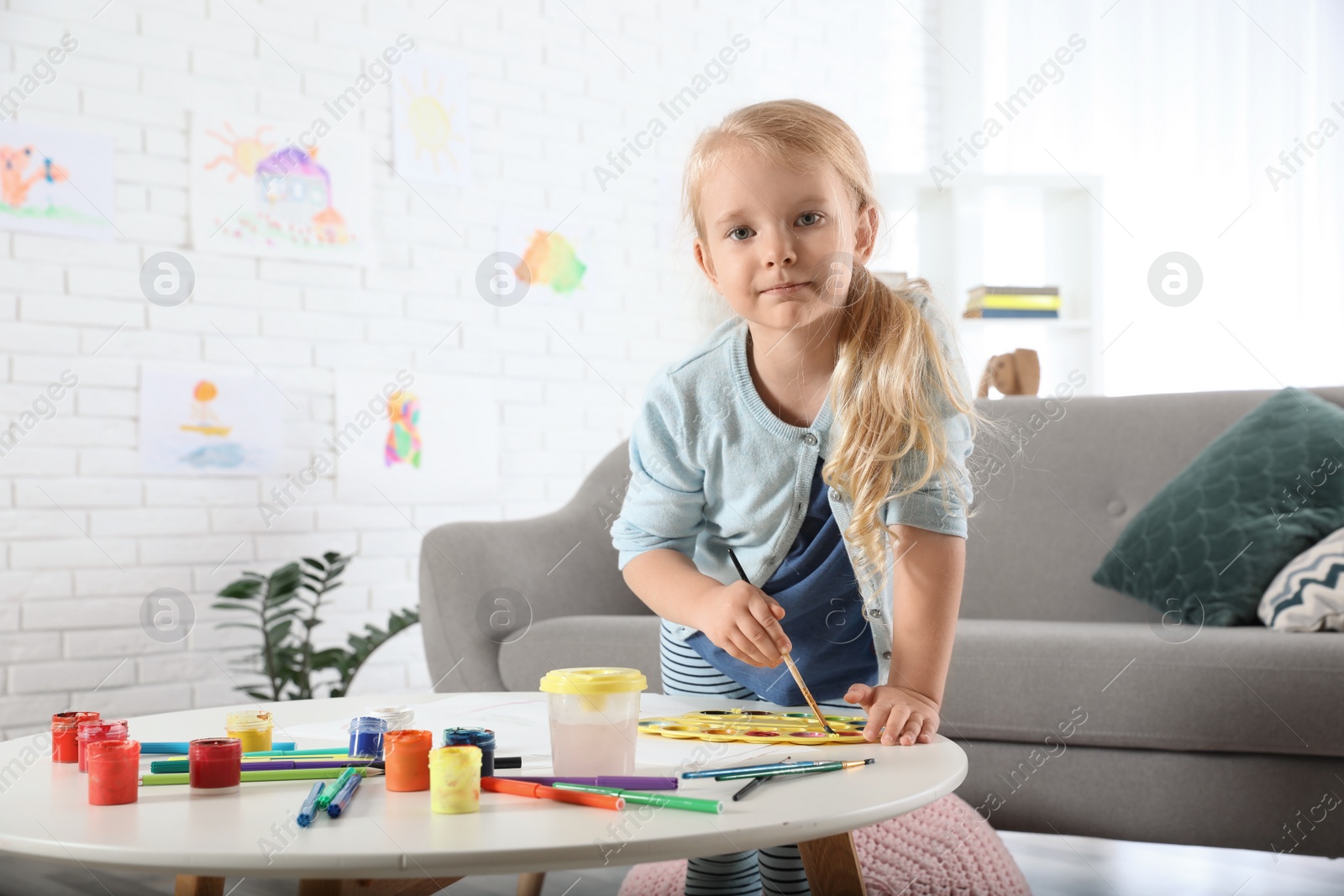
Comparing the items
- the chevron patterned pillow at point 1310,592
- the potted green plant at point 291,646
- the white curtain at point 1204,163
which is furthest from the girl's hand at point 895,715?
the white curtain at point 1204,163

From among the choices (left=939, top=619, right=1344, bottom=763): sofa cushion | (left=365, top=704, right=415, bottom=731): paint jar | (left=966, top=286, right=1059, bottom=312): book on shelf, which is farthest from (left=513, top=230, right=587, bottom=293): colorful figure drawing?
(left=365, top=704, right=415, bottom=731): paint jar

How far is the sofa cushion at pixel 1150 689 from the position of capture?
1513 millimetres

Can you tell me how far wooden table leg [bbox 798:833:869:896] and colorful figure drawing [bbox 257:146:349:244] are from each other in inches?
98.1

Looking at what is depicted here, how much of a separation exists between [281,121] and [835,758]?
2579 millimetres

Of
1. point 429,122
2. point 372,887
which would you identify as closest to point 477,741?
point 372,887

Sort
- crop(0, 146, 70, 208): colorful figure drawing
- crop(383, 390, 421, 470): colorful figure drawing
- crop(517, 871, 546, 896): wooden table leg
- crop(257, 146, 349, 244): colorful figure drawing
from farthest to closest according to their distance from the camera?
crop(383, 390, 421, 470): colorful figure drawing → crop(257, 146, 349, 244): colorful figure drawing → crop(0, 146, 70, 208): colorful figure drawing → crop(517, 871, 546, 896): wooden table leg

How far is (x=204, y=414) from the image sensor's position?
2787mm

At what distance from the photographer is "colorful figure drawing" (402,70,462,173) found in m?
3.15

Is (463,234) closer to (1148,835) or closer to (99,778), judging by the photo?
(1148,835)

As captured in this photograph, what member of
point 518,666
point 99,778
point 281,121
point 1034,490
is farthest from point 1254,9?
point 99,778

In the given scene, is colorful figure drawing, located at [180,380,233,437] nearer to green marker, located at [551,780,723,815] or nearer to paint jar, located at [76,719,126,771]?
paint jar, located at [76,719,126,771]

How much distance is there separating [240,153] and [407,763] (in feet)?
8.16

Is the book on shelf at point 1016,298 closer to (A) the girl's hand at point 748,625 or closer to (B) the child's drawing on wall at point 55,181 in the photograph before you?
(B) the child's drawing on wall at point 55,181

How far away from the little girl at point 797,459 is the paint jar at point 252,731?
0.37 metres
